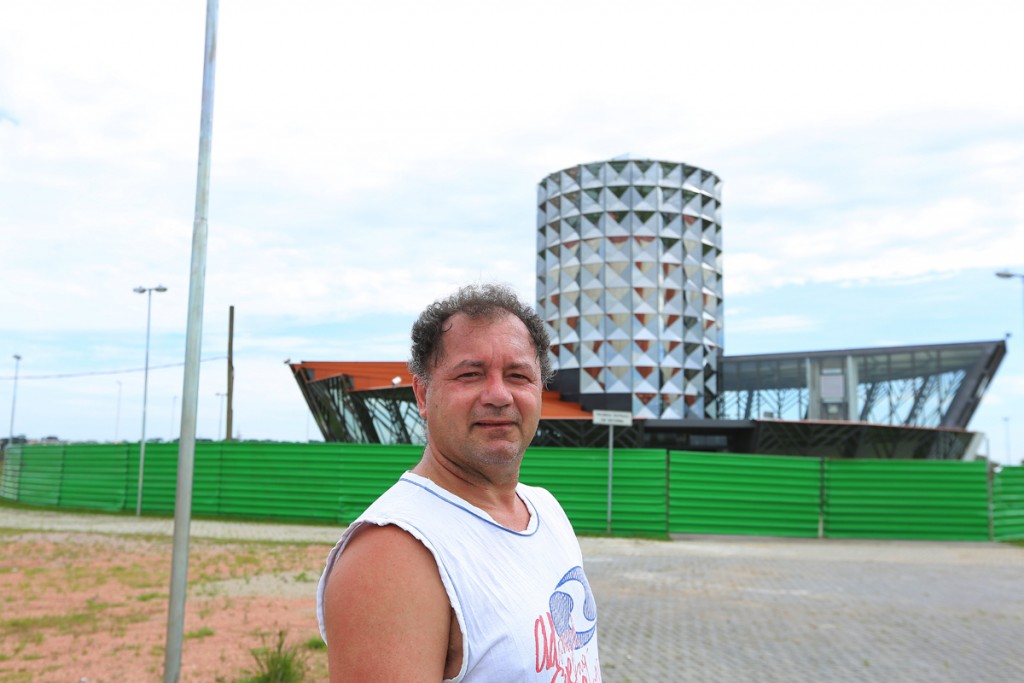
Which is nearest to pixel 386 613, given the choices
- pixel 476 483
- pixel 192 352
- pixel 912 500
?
pixel 476 483

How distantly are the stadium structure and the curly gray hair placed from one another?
101 ft

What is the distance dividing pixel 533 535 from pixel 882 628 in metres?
9.46

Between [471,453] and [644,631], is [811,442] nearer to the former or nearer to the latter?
[644,631]

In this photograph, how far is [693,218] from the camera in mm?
38469

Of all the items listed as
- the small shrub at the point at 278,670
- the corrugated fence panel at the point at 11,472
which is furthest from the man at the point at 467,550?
the corrugated fence panel at the point at 11,472

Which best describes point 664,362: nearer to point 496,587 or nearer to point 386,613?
point 496,587

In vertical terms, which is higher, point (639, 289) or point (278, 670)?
point (639, 289)

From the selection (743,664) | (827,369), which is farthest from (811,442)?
(743,664)

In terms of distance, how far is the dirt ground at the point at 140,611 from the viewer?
7.24 metres

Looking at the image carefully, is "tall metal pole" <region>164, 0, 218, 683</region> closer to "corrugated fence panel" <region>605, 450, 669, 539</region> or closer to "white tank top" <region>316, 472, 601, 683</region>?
"white tank top" <region>316, 472, 601, 683</region>

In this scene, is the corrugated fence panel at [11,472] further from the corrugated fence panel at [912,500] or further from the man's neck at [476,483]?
the man's neck at [476,483]

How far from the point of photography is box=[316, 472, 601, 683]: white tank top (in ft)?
5.36

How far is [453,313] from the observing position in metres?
2.03

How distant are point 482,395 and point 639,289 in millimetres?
36184
